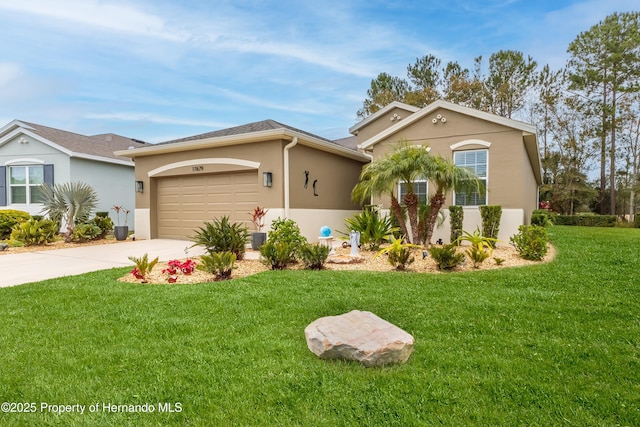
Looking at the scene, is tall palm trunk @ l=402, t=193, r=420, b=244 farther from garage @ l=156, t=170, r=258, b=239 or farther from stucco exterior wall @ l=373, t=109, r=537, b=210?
garage @ l=156, t=170, r=258, b=239

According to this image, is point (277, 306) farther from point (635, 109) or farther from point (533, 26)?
point (635, 109)

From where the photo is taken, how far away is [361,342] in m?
3.05

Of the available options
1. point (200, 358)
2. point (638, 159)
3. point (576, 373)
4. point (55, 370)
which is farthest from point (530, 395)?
point (638, 159)

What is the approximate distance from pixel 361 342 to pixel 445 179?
613 cm

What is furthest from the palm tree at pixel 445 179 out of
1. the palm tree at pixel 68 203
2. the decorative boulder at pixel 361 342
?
the palm tree at pixel 68 203

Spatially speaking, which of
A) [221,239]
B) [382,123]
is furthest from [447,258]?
[382,123]

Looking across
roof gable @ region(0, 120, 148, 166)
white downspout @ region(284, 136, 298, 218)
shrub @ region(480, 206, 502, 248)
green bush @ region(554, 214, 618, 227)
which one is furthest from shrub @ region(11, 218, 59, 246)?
green bush @ region(554, 214, 618, 227)

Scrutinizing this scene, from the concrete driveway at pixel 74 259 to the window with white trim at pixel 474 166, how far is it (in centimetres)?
736

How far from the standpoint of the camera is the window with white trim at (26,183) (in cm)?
1515

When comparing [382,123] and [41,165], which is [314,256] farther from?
[41,165]

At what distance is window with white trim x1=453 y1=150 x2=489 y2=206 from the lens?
10180mm

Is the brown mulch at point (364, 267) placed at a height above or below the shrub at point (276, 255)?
below

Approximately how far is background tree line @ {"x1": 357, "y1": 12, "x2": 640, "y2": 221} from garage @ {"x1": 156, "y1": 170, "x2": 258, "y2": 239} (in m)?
19.0

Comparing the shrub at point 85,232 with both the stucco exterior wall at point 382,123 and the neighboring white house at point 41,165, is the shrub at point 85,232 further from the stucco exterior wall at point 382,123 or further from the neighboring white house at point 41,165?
the stucco exterior wall at point 382,123
